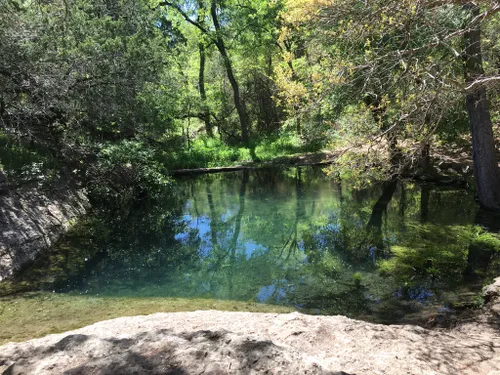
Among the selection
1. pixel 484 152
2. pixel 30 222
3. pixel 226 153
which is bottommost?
pixel 30 222

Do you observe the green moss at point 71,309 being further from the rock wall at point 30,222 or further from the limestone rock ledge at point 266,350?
the rock wall at point 30,222

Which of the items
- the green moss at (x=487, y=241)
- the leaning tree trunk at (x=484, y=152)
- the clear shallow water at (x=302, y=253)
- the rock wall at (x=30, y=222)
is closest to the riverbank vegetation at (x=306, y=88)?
the leaning tree trunk at (x=484, y=152)

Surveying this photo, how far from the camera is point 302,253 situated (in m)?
8.33

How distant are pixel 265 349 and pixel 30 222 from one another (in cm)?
800

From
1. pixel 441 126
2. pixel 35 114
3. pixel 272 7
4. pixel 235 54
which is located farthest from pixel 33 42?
pixel 235 54

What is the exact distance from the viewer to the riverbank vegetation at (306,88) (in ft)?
18.7

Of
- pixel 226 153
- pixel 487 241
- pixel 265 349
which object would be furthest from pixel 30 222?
pixel 226 153

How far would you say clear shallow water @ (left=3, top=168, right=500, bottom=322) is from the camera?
612 centimetres

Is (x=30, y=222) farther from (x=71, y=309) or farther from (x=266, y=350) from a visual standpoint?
(x=266, y=350)

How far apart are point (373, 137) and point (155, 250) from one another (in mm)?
5428

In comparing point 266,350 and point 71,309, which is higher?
point 266,350

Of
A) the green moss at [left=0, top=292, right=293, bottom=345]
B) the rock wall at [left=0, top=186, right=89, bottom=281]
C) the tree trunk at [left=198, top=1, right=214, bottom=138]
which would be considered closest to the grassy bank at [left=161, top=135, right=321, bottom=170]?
the tree trunk at [left=198, top=1, right=214, bottom=138]

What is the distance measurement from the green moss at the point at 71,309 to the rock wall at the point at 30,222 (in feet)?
4.60

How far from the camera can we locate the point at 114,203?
12977mm
